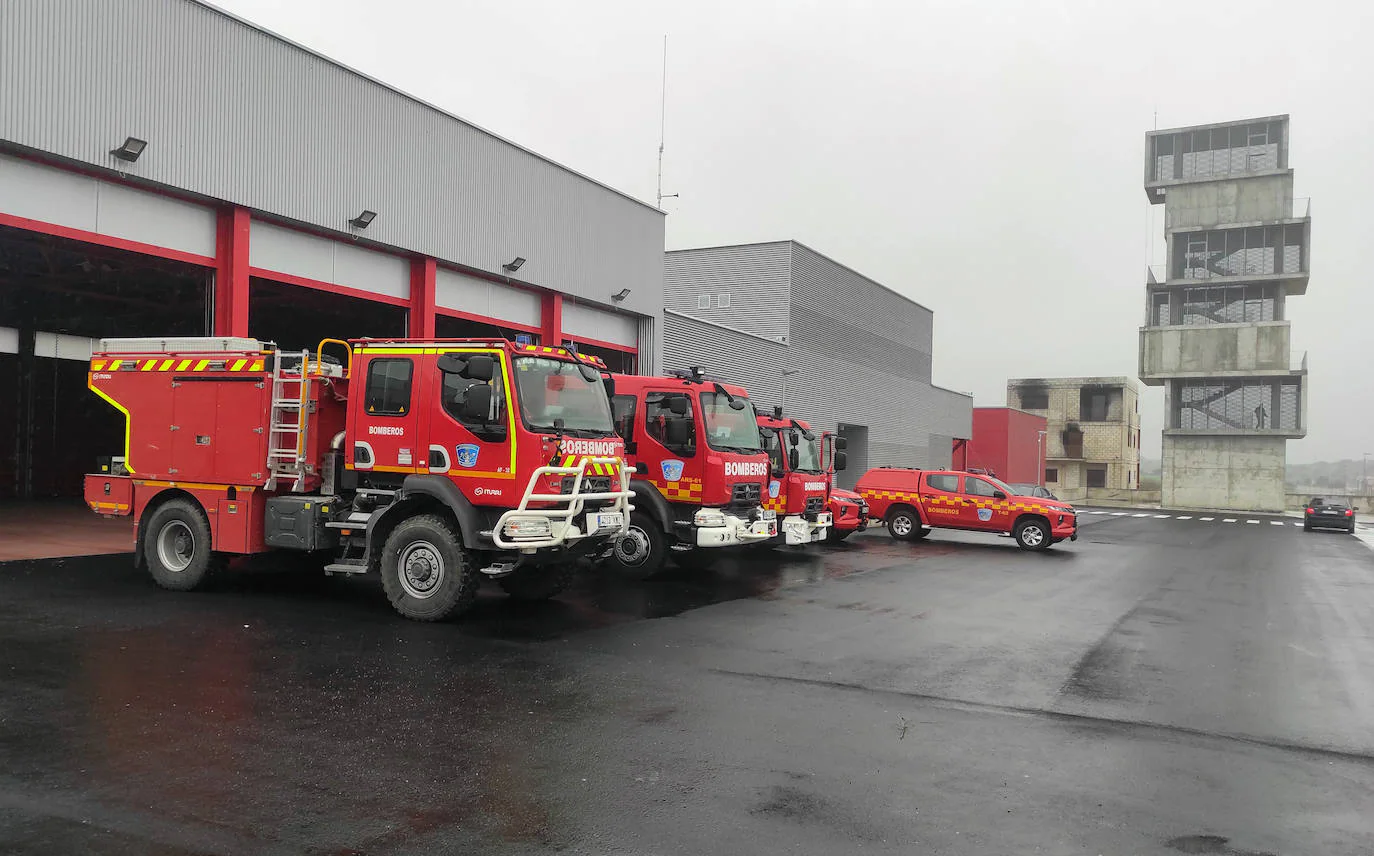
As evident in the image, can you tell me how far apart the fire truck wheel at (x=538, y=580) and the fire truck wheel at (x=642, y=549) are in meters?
2.42

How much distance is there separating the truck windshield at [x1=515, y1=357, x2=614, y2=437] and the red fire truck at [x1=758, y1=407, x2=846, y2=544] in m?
5.38

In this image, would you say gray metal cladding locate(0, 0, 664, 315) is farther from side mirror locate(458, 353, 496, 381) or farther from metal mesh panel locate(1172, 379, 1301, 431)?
metal mesh panel locate(1172, 379, 1301, 431)

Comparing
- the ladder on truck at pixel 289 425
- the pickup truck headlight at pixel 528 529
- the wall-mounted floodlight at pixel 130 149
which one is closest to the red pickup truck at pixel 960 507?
the pickup truck headlight at pixel 528 529

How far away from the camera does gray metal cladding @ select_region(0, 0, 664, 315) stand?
41.2 ft

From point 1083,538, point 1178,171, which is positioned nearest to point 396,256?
point 1083,538

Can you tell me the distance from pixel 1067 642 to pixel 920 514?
12979mm

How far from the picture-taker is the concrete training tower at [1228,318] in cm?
6094

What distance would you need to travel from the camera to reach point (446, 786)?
4.89 metres

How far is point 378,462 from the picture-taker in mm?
9789

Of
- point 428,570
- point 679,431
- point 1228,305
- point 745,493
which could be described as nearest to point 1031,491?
point 745,493

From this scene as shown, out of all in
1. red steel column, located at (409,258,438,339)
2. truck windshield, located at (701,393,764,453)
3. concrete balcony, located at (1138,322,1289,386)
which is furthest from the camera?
concrete balcony, located at (1138,322,1289,386)

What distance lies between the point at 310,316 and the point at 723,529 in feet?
45.9

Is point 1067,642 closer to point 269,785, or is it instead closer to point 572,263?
point 269,785

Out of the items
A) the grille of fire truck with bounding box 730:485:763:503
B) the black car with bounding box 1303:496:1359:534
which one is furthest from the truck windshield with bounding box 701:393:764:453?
the black car with bounding box 1303:496:1359:534
